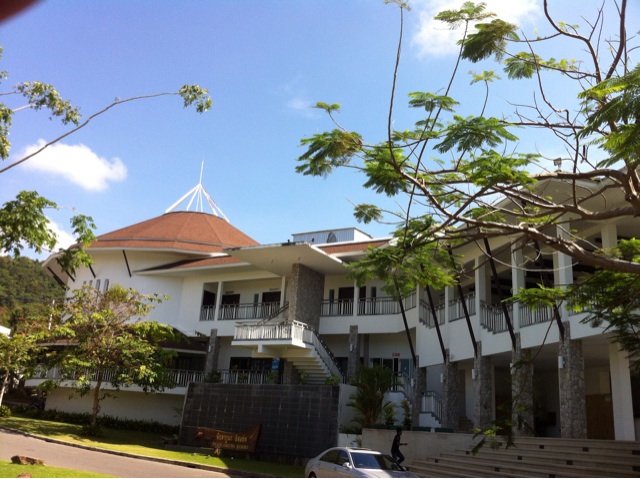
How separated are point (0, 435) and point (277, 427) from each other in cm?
1015

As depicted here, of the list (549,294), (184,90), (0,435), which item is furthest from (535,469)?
(0,435)

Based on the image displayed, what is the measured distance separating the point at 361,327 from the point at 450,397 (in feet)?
21.5

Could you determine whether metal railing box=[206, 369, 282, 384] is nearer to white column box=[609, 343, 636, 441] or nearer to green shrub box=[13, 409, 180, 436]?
green shrub box=[13, 409, 180, 436]

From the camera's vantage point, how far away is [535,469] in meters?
14.7

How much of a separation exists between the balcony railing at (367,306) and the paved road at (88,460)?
12031 mm

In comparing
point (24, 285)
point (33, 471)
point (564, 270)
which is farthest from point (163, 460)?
point (24, 285)

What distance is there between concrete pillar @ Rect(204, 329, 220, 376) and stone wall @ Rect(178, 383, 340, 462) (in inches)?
173

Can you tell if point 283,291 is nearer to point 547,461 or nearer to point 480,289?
point 480,289

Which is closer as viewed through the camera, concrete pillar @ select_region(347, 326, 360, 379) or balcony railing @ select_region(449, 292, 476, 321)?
balcony railing @ select_region(449, 292, 476, 321)

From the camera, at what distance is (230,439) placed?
74.0 ft

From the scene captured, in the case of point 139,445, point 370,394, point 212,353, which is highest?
point 212,353

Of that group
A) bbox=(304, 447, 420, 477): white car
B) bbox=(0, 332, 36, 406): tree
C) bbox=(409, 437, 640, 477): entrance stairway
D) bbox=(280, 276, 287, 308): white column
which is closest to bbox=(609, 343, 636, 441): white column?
bbox=(409, 437, 640, 477): entrance stairway

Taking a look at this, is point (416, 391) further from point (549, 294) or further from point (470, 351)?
point (549, 294)

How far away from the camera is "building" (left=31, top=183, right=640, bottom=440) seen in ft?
57.7
